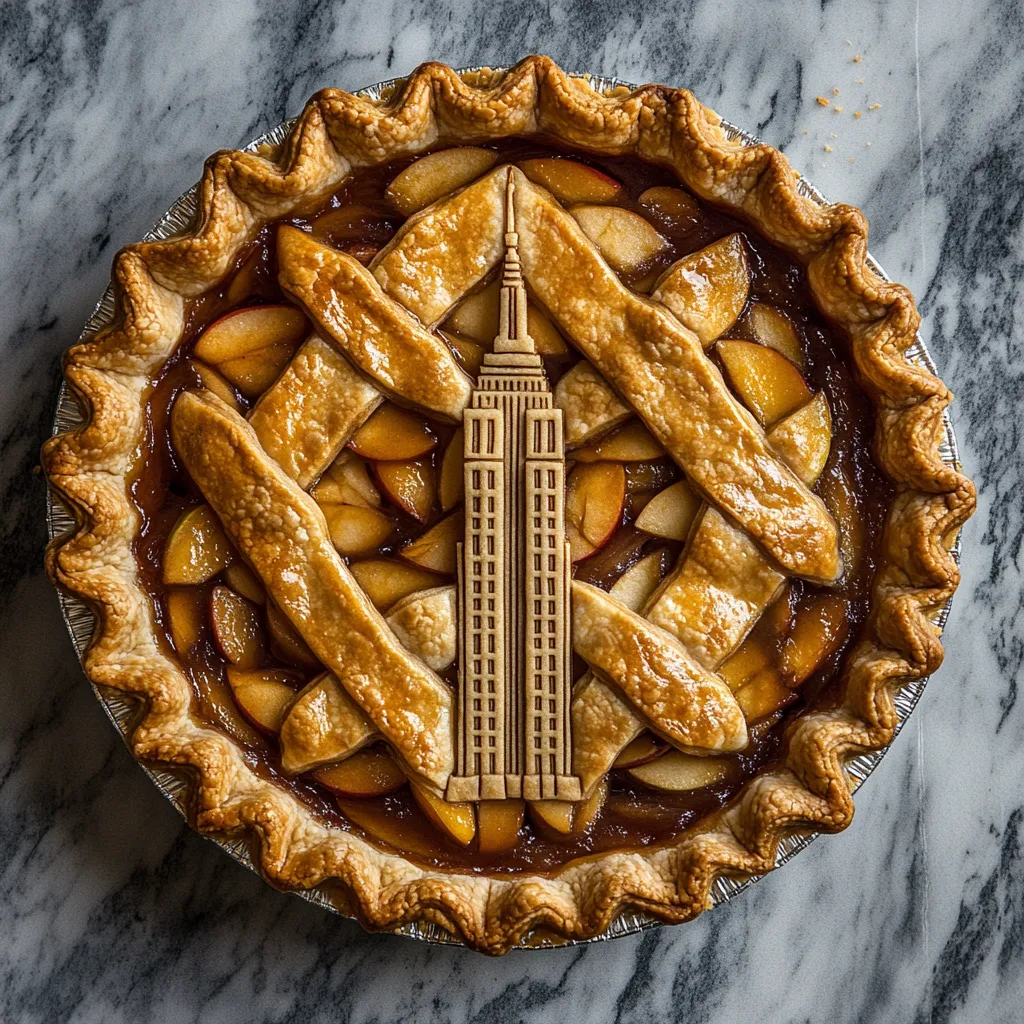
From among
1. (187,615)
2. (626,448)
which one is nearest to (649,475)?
(626,448)

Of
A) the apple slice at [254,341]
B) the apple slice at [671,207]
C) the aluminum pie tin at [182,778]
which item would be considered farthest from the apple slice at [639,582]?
the apple slice at [254,341]

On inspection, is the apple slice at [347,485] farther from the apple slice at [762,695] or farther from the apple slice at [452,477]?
the apple slice at [762,695]

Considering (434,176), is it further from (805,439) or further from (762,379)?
(805,439)

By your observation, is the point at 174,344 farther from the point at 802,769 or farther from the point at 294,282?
the point at 802,769

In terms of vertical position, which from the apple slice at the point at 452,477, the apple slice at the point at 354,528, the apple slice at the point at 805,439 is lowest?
the apple slice at the point at 354,528

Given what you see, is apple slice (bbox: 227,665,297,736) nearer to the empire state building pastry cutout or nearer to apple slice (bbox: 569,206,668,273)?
the empire state building pastry cutout

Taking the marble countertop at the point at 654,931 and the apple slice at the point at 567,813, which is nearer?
the apple slice at the point at 567,813
